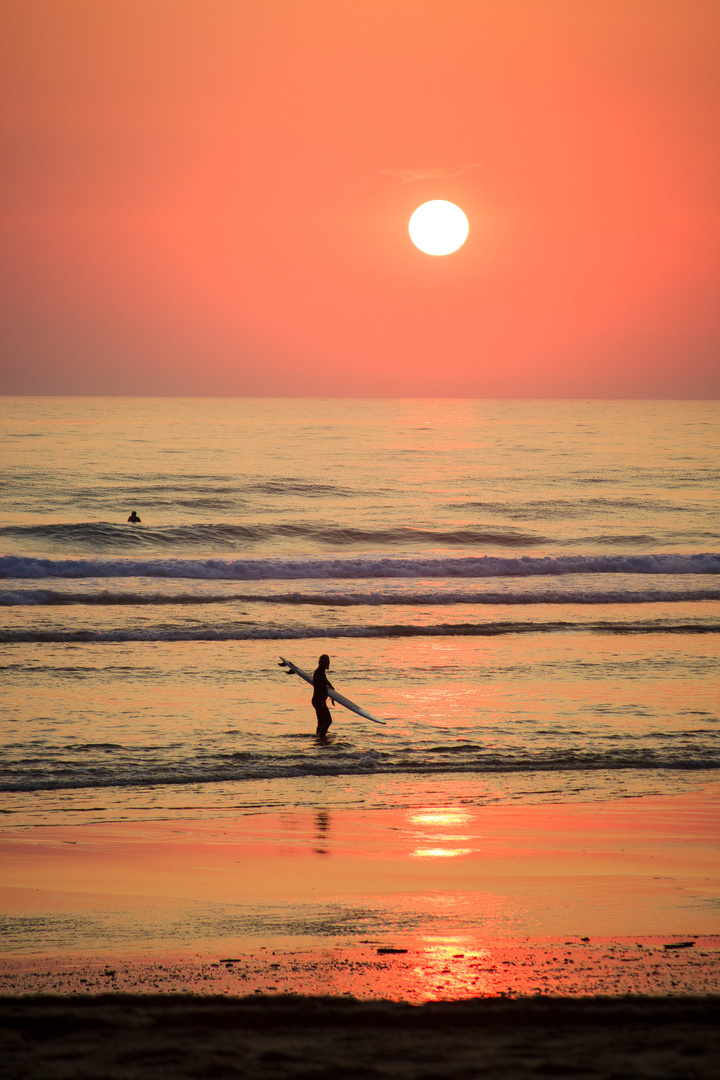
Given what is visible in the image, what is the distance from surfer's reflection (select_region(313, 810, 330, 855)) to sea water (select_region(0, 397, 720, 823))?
44 centimetres

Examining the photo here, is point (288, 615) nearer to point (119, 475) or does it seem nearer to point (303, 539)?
point (303, 539)

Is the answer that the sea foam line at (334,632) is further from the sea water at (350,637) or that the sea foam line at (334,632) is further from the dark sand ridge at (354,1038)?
the dark sand ridge at (354,1038)

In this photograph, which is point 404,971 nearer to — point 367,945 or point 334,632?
point 367,945

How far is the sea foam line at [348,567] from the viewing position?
28609 mm

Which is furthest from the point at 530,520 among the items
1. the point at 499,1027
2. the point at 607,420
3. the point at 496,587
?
the point at 607,420

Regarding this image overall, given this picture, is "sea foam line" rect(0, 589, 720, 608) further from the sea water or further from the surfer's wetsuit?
the surfer's wetsuit

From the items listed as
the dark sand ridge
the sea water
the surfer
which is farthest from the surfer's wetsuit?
the dark sand ridge

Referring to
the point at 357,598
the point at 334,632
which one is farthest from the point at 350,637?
the point at 357,598

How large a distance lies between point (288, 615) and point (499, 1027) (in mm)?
18130

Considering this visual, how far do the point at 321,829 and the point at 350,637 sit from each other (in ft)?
37.9

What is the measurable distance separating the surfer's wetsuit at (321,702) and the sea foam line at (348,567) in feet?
52.2

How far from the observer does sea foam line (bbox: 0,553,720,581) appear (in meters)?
28.6

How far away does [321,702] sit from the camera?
43.0 ft

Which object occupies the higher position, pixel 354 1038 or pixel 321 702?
pixel 321 702
